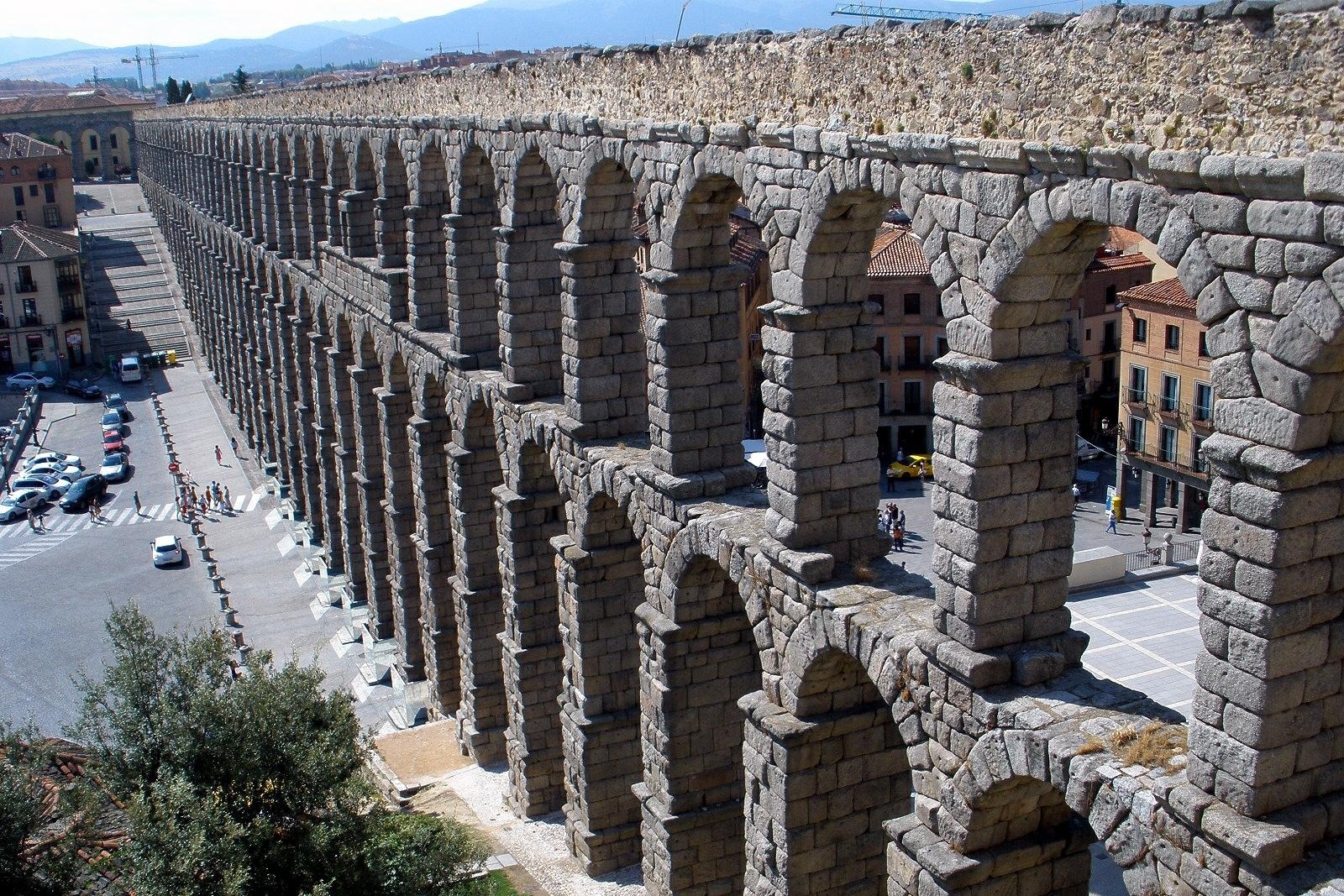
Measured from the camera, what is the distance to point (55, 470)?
55500 mm

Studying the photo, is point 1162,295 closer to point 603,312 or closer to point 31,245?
point 603,312

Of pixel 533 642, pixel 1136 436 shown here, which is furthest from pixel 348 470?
pixel 1136 436

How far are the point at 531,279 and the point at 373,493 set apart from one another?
42.8 feet

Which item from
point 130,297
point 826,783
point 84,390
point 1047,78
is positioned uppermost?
point 1047,78

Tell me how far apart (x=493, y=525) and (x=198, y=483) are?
30.8 meters

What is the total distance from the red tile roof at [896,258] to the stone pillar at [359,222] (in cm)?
1756

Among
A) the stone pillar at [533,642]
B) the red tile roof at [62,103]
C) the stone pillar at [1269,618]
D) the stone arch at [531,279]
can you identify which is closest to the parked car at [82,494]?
the stone pillar at [533,642]

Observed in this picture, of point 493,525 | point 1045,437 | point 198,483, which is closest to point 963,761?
point 1045,437

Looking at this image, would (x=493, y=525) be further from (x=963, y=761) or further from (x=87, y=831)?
(x=963, y=761)

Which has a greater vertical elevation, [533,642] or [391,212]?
[391,212]

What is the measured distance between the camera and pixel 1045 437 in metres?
11.9

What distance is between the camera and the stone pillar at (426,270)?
2730 cm

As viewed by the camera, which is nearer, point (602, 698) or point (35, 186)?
point (602, 698)

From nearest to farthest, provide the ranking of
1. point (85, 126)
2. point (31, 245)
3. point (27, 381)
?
point (27, 381) → point (31, 245) → point (85, 126)
